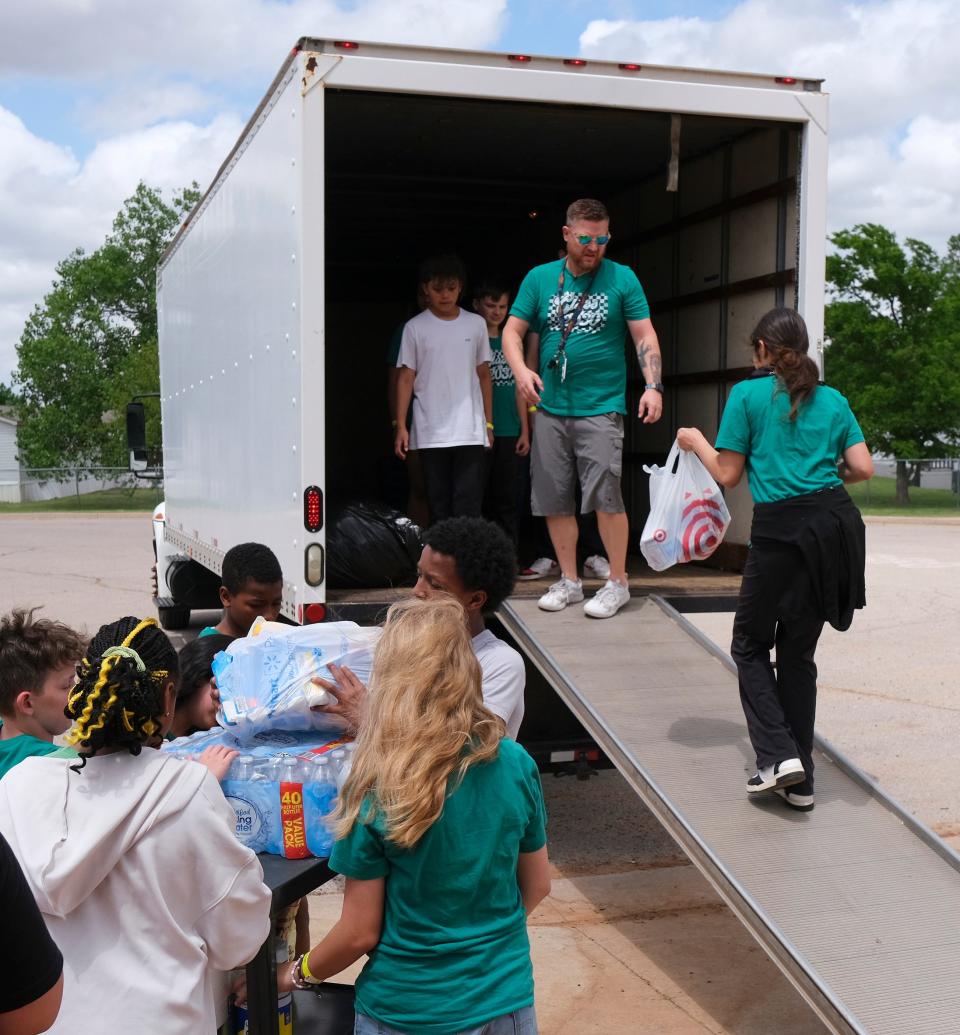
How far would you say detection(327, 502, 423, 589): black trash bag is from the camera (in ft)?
18.5

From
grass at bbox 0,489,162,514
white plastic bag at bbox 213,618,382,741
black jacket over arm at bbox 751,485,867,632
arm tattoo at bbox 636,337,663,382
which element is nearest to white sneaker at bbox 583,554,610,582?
arm tattoo at bbox 636,337,663,382

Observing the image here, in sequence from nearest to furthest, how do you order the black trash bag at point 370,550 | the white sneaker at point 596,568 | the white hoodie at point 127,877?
1. the white hoodie at point 127,877
2. the black trash bag at point 370,550
3. the white sneaker at point 596,568

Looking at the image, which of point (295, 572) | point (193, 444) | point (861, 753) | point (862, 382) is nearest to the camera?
point (295, 572)

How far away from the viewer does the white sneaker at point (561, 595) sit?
213 inches

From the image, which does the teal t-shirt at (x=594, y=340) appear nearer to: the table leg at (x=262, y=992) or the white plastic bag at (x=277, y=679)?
the white plastic bag at (x=277, y=679)

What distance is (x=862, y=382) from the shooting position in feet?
121

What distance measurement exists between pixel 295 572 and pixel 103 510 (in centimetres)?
3036

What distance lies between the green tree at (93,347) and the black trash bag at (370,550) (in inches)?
1329

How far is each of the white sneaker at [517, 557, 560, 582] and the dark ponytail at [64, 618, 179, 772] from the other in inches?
152

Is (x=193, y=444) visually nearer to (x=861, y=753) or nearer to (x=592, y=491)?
(x=592, y=491)

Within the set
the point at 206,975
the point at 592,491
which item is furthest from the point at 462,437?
the point at 206,975

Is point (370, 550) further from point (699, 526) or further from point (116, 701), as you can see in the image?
point (116, 701)

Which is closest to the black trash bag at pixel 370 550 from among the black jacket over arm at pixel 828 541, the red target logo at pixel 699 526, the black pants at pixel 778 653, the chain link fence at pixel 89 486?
the red target logo at pixel 699 526

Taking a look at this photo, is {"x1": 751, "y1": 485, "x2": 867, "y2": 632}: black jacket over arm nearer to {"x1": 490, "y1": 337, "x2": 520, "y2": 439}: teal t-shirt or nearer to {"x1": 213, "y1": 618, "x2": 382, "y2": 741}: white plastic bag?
{"x1": 213, "y1": 618, "x2": 382, "y2": 741}: white plastic bag
